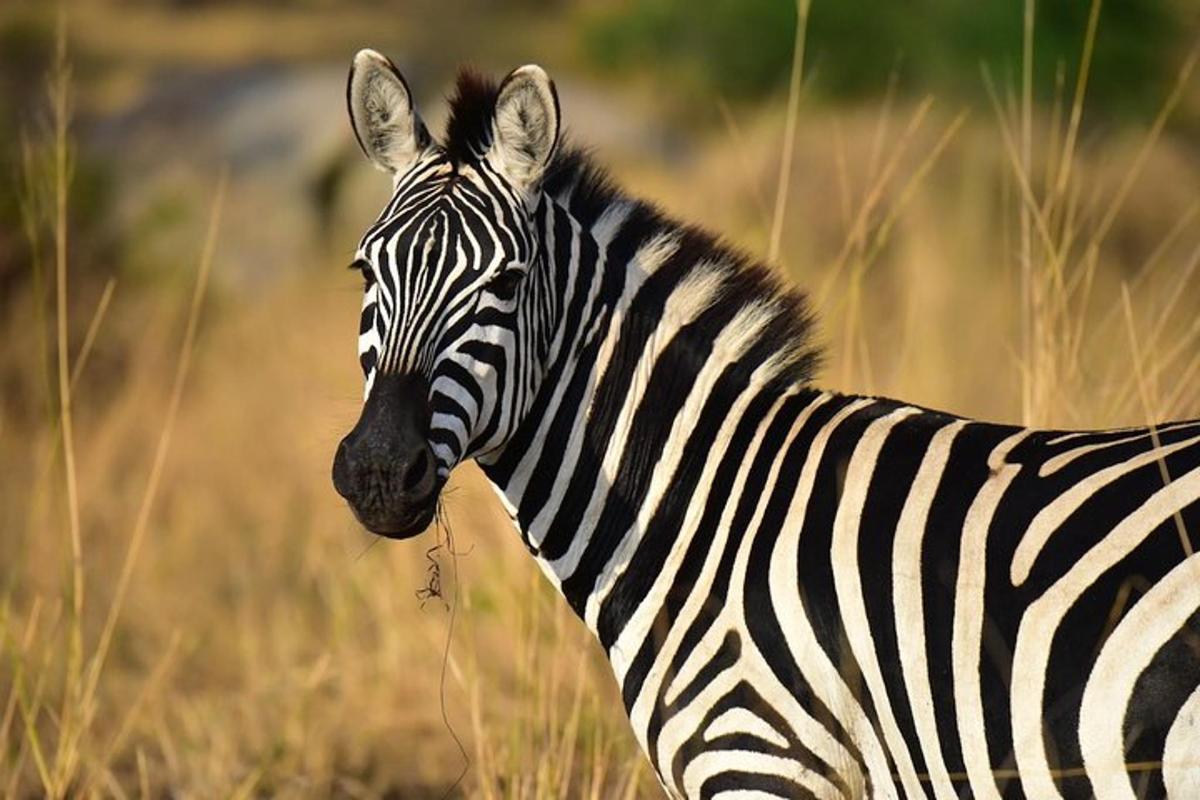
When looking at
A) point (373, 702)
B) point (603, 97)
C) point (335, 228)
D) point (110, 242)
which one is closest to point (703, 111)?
point (603, 97)

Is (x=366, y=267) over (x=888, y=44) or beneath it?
beneath

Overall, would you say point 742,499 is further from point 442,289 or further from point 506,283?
point 442,289

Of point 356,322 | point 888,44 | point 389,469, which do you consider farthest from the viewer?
point 888,44

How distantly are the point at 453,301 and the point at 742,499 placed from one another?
2.56 feet

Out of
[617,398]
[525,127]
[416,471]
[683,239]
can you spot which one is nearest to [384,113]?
[525,127]

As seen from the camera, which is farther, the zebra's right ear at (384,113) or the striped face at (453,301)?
the zebra's right ear at (384,113)

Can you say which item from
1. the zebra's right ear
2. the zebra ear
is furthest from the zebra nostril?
the zebra's right ear

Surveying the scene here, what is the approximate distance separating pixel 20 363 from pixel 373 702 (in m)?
5.66

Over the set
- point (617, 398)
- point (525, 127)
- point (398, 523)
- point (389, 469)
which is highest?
point (525, 127)

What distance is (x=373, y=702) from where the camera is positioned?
642cm

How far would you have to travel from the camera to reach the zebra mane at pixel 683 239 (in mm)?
3561

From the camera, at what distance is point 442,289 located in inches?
131

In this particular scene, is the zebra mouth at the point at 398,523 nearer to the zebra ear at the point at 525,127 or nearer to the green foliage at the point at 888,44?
the zebra ear at the point at 525,127

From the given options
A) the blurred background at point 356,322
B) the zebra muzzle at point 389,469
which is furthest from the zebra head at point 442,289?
the blurred background at point 356,322
